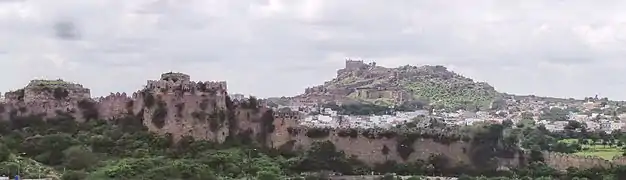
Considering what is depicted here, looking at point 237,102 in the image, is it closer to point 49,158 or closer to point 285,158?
point 285,158

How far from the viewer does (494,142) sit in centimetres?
3409

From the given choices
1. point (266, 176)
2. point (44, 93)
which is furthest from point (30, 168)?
point (44, 93)

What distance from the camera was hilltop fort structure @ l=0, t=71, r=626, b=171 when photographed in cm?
3025

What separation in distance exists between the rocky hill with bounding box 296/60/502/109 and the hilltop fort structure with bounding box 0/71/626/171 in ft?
163

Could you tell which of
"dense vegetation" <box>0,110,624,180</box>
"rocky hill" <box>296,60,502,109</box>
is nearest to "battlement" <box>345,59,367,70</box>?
"rocky hill" <box>296,60,502,109</box>

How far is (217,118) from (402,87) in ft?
186

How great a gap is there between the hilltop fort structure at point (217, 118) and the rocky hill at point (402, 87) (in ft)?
163

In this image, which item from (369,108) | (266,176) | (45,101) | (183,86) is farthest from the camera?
(369,108)

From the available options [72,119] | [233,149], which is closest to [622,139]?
[233,149]

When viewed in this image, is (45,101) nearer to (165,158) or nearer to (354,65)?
(165,158)

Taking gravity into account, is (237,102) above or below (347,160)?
above

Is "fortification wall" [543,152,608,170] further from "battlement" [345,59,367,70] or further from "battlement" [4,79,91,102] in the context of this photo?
"battlement" [345,59,367,70]

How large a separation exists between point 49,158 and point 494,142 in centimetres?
1552

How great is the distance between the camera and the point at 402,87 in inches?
3408
